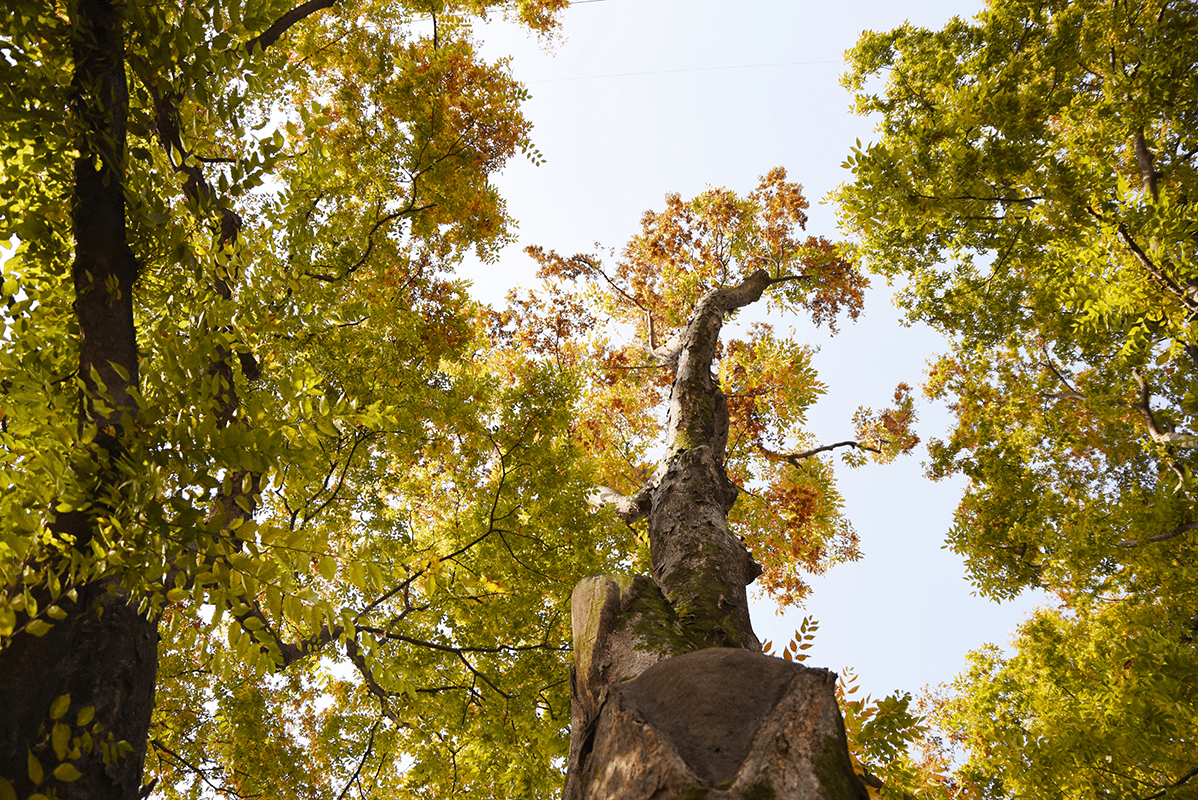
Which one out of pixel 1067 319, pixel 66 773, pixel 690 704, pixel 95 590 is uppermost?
pixel 1067 319

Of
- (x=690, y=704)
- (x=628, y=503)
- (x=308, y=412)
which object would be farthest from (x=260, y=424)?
(x=628, y=503)

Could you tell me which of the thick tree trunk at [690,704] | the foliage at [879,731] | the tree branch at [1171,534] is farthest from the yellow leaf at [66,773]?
the tree branch at [1171,534]

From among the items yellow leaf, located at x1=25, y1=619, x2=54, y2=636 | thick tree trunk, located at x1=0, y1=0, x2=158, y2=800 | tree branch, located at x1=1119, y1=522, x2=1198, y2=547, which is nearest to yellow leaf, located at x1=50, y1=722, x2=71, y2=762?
thick tree trunk, located at x1=0, y1=0, x2=158, y2=800

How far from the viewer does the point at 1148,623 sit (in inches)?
241

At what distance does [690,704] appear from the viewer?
199cm

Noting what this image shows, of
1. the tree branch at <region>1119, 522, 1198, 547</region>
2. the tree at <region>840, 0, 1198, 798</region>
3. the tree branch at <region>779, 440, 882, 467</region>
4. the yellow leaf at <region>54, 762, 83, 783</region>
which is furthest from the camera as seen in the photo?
the tree branch at <region>779, 440, 882, 467</region>

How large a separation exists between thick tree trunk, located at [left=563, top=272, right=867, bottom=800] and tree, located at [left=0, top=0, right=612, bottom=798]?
35.5 inches

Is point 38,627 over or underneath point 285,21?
underneath

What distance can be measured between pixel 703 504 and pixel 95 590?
3.76 m

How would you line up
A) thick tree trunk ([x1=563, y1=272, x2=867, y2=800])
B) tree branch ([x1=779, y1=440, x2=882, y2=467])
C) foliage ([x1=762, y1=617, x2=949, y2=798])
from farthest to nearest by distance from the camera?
tree branch ([x1=779, y1=440, x2=882, y2=467])
foliage ([x1=762, y1=617, x2=949, y2=798])
thick tree trunk ([x1=563, y1=272, x2=867, y2=800])

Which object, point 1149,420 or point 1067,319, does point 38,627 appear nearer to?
point 1067,319

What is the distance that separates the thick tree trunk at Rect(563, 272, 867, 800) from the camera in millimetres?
1686

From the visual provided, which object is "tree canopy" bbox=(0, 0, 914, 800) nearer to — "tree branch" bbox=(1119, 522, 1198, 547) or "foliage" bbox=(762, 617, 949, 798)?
"foliage" bbox=(762, 617, 949, 798)

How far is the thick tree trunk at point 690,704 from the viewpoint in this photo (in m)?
1.69
